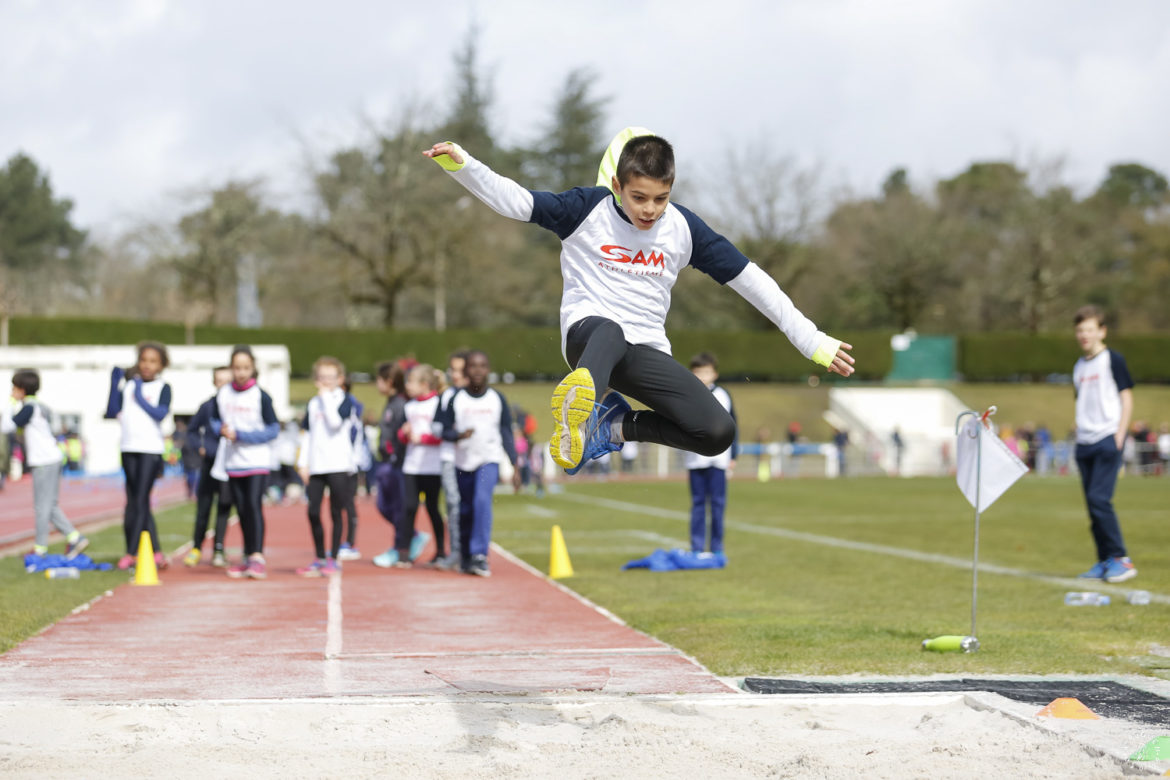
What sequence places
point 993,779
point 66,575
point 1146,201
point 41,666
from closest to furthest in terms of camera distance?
point 993,779, point 41,666, point 66,575, point 1146,201

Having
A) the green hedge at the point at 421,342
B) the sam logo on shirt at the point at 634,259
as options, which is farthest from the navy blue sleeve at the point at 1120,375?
the green hedge at the point at 421,342

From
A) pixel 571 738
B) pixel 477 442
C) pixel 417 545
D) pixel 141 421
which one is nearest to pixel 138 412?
pixel 141 421

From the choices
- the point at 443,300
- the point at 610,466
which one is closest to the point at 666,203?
the point at 610,466

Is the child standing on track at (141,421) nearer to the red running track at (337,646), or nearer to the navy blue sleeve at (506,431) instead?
the red running track at (337,646)

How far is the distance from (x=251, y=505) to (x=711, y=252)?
6.84m

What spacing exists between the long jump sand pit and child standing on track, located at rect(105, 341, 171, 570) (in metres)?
6.84

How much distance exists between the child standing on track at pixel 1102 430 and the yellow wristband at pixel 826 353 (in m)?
5.73

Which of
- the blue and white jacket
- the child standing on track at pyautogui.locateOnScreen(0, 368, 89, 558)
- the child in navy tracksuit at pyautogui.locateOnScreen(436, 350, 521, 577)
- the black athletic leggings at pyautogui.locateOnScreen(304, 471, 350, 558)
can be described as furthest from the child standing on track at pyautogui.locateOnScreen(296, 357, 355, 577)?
the child standing on track at pyautogui.locateOnScreen(0, 368, 89, 558)

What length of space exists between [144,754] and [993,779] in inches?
123

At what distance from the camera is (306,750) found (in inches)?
188

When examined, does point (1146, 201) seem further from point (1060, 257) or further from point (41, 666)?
point (41, 666)

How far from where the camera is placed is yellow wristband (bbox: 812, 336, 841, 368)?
615 cm

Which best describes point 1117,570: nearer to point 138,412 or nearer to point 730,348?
point 138,412

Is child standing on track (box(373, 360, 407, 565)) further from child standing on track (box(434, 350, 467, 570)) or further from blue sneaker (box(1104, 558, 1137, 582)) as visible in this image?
blue sneaker (box(1104, 558, 1137, 582))
